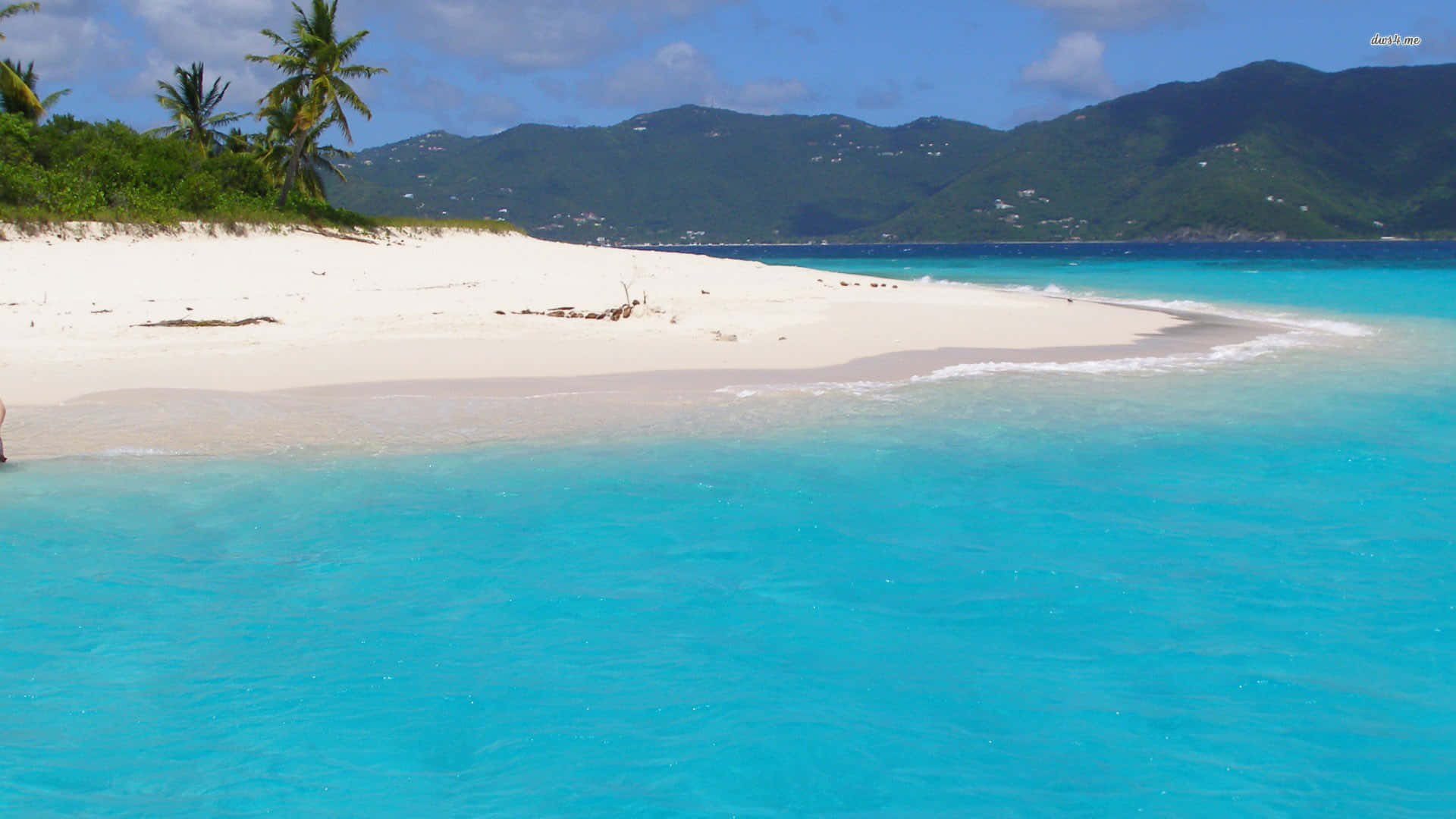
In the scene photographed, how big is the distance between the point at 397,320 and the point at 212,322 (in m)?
2.68

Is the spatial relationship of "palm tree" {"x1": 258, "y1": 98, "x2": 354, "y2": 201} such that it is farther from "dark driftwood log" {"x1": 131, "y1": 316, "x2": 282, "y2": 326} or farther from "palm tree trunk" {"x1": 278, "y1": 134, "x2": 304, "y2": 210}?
"dark driftwood log" {"x1": 131, "y1": 316, "x2": 282, "y2": 326}

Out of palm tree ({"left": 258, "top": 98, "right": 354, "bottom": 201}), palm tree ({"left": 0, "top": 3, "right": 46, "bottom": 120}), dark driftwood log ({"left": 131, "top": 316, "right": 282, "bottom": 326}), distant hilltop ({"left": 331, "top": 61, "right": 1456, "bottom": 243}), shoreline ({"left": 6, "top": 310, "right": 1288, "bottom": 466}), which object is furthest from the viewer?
distant hilltop ({"left": 331, "top": 61, "right": 1456, "bottom": 243})

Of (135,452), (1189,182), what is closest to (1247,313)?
(135,452)

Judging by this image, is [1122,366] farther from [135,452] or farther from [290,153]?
[290,153]

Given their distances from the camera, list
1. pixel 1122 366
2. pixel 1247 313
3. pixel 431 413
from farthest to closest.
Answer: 1. pixel 1247 313
2. pixel 1122 366
3. pixel 431 413

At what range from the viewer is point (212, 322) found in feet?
52.6

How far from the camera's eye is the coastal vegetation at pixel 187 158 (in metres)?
24.6

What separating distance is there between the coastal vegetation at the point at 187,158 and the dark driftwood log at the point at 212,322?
9020 mm

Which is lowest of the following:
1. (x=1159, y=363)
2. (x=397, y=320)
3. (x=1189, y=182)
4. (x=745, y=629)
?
(x=745, y=629)

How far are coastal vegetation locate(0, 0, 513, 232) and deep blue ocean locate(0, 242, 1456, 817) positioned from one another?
61.0ft

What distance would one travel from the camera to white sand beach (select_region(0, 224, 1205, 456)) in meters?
13.6

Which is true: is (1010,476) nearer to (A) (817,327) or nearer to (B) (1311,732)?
(B) (1311,732)

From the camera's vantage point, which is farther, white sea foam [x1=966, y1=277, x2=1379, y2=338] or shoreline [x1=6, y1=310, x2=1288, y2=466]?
white sea foam [x1=966, y1=277, x2=1379, y2=338]

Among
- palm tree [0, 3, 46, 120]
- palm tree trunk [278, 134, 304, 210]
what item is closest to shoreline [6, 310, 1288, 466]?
palm tree trunk [278, 134, 304, 210]
